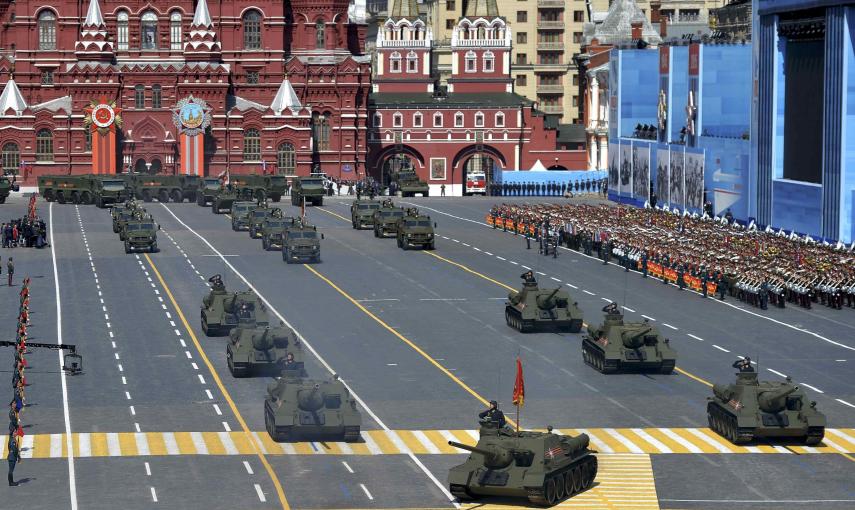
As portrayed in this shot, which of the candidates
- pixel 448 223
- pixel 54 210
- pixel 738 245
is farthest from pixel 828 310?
pixel 54 210

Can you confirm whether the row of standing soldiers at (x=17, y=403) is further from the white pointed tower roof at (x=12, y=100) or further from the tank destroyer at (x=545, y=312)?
the white pointed tower roof at (x=12, y=100)

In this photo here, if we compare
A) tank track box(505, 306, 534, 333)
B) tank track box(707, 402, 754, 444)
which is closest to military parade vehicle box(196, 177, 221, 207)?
tank track box(505, 306, 534, 333)

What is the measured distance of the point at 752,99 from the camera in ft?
364

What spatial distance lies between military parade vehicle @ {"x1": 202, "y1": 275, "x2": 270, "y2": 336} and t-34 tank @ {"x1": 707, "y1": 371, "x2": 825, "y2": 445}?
22.6 metres

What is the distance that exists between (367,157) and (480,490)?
438 feet

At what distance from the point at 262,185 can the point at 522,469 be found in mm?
101055

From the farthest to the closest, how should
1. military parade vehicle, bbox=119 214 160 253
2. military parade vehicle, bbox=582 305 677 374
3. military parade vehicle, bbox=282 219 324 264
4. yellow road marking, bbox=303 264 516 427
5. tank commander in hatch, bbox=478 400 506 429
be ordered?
military parade vehicle, bbox=119 214 160 253
military parade vehicle, bbox=282 219 324 264
military parade vehicle, bbox=582 305 677 374
yellow road marking, bbox=303 264 516 427
tank commander in hatch, bbox=478 400 506 429

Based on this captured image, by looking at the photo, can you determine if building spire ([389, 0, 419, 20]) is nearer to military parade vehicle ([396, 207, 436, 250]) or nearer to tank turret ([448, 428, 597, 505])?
military parade vehicle ([396, 207, 436, 250])

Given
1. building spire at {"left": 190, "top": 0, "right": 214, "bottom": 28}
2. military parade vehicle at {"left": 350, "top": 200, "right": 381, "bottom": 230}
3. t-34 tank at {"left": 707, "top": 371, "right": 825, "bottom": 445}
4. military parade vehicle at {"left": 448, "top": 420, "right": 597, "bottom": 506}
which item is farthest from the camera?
building spire at {"left": 190, "top": 0, "right": 214, "bottom": 28}

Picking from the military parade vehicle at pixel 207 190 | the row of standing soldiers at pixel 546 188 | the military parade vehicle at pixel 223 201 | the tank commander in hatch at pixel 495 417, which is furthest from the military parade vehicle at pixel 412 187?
the tank commander in hatch at pixel 495 417

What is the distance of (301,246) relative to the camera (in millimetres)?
92375

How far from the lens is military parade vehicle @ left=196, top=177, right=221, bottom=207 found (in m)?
132

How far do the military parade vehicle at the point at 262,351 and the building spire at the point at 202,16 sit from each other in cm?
10772

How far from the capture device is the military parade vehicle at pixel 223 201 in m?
126
